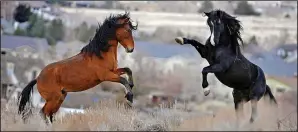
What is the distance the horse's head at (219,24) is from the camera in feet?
28.0

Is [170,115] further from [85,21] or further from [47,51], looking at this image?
[85,21]

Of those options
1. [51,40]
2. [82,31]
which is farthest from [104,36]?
[82,31]

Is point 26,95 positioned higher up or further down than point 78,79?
further down

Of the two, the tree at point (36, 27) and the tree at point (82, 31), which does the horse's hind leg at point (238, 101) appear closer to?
the tree at point (82, 31)

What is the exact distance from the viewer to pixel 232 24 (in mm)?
8633

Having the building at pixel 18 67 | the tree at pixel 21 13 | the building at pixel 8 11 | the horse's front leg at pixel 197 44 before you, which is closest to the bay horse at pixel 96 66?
the horse's front leg at pixel 197 44

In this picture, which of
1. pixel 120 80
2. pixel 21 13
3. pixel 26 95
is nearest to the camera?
pixel 120 80

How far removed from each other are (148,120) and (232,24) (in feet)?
4.78

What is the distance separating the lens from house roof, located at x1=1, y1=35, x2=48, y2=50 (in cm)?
5809

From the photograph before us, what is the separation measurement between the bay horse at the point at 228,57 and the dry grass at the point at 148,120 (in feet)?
0.64

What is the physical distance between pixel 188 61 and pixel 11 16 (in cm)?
1242

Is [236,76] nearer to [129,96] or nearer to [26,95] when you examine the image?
[129,96]

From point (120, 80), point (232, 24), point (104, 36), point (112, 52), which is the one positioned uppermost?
point (232, 24)

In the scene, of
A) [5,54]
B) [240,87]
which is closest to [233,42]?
[240,87]
